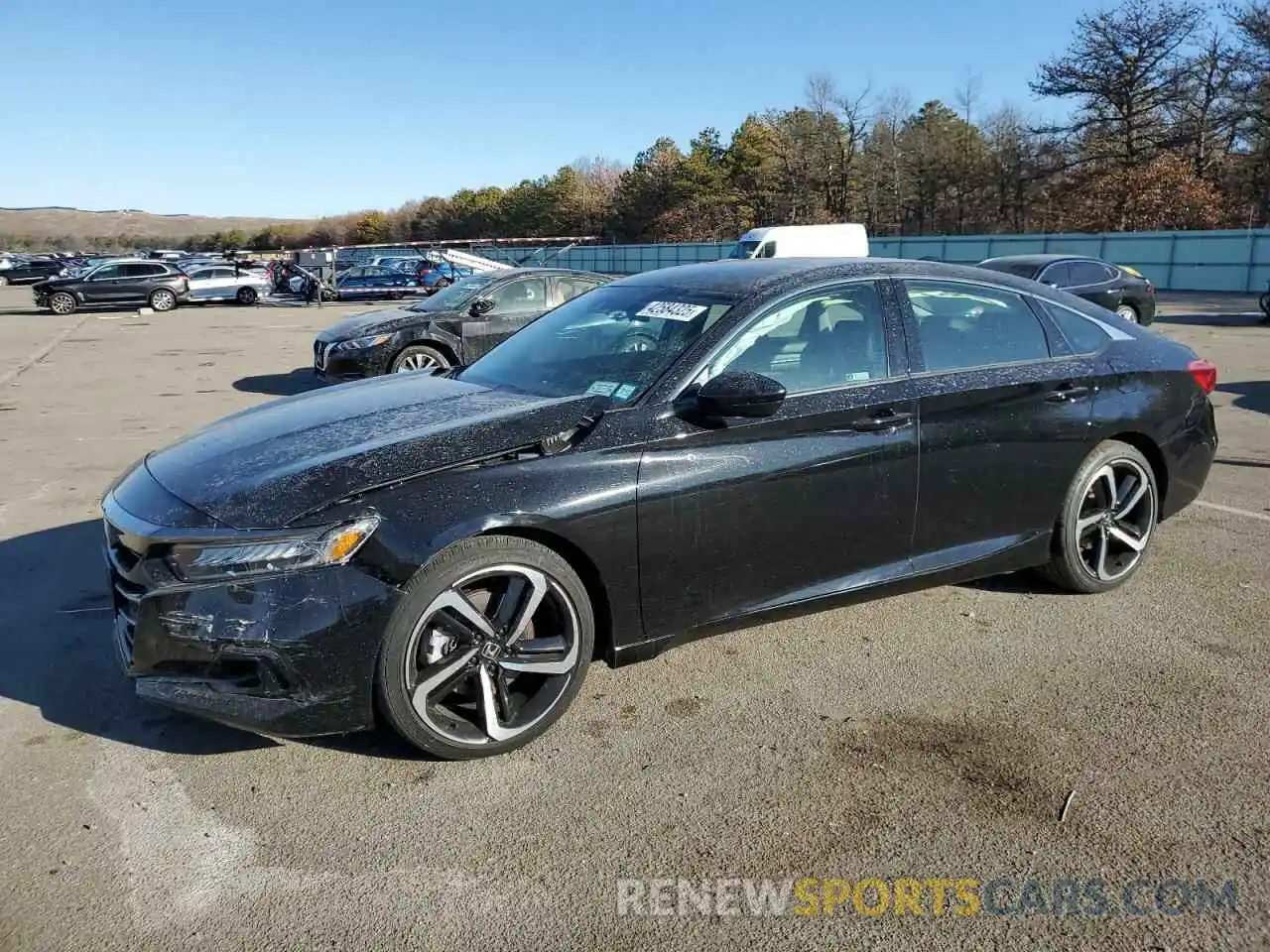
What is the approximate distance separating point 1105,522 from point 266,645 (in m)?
3.76

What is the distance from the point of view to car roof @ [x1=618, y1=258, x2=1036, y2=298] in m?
3.93

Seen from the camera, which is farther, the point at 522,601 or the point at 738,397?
the point at 738,397

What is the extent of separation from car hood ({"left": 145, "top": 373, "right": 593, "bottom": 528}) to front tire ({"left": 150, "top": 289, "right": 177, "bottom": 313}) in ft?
96.0

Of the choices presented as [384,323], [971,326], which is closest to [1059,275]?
[384,323]

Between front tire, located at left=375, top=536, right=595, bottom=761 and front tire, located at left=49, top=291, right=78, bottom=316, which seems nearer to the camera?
front tire, located at left=375, top=536, right=595, bottom=761

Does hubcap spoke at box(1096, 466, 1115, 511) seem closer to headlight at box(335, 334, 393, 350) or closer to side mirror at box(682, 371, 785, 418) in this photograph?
side mirror at box(682, 371, 785, 418)

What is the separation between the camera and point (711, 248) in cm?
4428

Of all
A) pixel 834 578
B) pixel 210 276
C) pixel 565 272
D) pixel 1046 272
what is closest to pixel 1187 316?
pixel 1046 272

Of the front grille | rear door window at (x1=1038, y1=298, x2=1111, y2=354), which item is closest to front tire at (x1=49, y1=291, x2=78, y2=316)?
the front grille

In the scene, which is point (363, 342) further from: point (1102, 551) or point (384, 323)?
point (1102, 551)

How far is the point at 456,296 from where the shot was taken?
11453 millimetres

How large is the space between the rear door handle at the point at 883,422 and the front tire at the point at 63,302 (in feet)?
101

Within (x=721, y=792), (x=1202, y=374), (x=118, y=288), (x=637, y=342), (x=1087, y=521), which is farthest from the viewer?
(x=118, y=288)

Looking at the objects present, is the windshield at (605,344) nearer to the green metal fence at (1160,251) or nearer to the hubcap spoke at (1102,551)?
the hubcap spoke at (1102,551)
